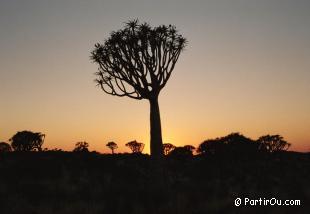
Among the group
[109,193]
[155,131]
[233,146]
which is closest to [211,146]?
[233,146]

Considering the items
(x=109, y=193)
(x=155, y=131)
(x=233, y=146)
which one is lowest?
(x=109, y=193)

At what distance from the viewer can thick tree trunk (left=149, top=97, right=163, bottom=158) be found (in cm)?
1480

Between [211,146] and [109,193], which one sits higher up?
[211,146]

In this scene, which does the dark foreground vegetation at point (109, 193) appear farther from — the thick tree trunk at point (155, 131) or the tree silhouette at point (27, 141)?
the tree silhouette at point (27, 141)

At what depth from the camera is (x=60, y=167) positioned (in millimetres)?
19766

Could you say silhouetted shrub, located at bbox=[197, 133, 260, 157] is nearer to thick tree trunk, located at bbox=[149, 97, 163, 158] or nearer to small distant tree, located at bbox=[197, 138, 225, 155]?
small distant tree, located at bbox=[197, 138, 225, 155]

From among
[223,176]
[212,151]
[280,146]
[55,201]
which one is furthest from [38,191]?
[280,146]

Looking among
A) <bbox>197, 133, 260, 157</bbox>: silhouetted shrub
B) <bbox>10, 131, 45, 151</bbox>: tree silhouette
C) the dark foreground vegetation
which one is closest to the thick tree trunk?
the dark foreground vegetation

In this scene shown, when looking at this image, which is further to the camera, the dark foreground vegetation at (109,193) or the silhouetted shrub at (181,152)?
the silhouetted shrub at (181,152)

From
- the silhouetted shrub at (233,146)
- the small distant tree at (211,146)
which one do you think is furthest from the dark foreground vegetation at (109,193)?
the small distant tree at (211,146)

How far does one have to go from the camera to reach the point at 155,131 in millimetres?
14984

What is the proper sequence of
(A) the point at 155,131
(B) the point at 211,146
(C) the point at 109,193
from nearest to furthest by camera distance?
(C) the point at 109,193, (A) the point at 155,131, (B) the point at 211,146

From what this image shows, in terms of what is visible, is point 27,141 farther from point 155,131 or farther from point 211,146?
point 155,131

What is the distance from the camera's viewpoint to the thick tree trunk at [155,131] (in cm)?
1480
